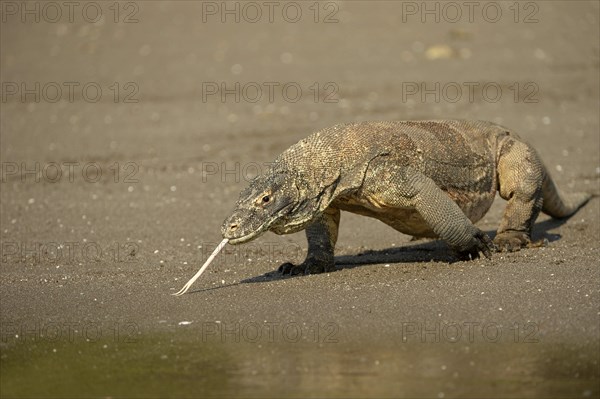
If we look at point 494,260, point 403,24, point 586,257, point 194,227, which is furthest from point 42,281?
point 403,24

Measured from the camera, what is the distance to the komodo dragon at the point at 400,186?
30.6 ft

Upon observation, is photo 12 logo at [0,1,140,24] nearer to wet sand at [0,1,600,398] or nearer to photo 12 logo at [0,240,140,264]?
wet sand at [0,1,600,398]

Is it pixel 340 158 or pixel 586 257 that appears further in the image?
pixel 586 257

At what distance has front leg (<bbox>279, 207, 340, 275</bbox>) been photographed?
10.1 metres

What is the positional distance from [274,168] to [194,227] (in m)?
3.77

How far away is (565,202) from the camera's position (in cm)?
1205

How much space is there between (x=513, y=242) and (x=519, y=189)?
0.56 m

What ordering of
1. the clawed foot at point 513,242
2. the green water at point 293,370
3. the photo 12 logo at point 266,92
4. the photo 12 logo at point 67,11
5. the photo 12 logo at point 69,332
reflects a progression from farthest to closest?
1. the photo 12 logo at point 67,11
2. the photo 12 logo at point 266,92
3. the clawed foot at point 513,242
4. the photo 12 logo at point 69,332
5. the green water at point 293,370

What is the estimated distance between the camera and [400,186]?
31.2ft

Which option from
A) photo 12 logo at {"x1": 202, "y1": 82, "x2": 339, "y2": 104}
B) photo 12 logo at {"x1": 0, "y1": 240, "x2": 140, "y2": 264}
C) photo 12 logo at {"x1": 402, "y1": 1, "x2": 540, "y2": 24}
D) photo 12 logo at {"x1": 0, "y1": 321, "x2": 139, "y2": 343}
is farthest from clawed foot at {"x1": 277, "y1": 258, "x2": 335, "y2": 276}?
photo 12 logo at {"x1": 402, "y1": 1, "x2": 540, "y2": 24}

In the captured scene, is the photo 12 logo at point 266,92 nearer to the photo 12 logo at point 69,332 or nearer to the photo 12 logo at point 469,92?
the photo 12 logo at point 469,92

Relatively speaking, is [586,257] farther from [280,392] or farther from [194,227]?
[194,227]

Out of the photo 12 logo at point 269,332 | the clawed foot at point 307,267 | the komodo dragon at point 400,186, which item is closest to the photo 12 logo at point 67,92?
the clawed foot at point 307,267

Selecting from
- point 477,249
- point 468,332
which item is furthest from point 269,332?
point 477,249
